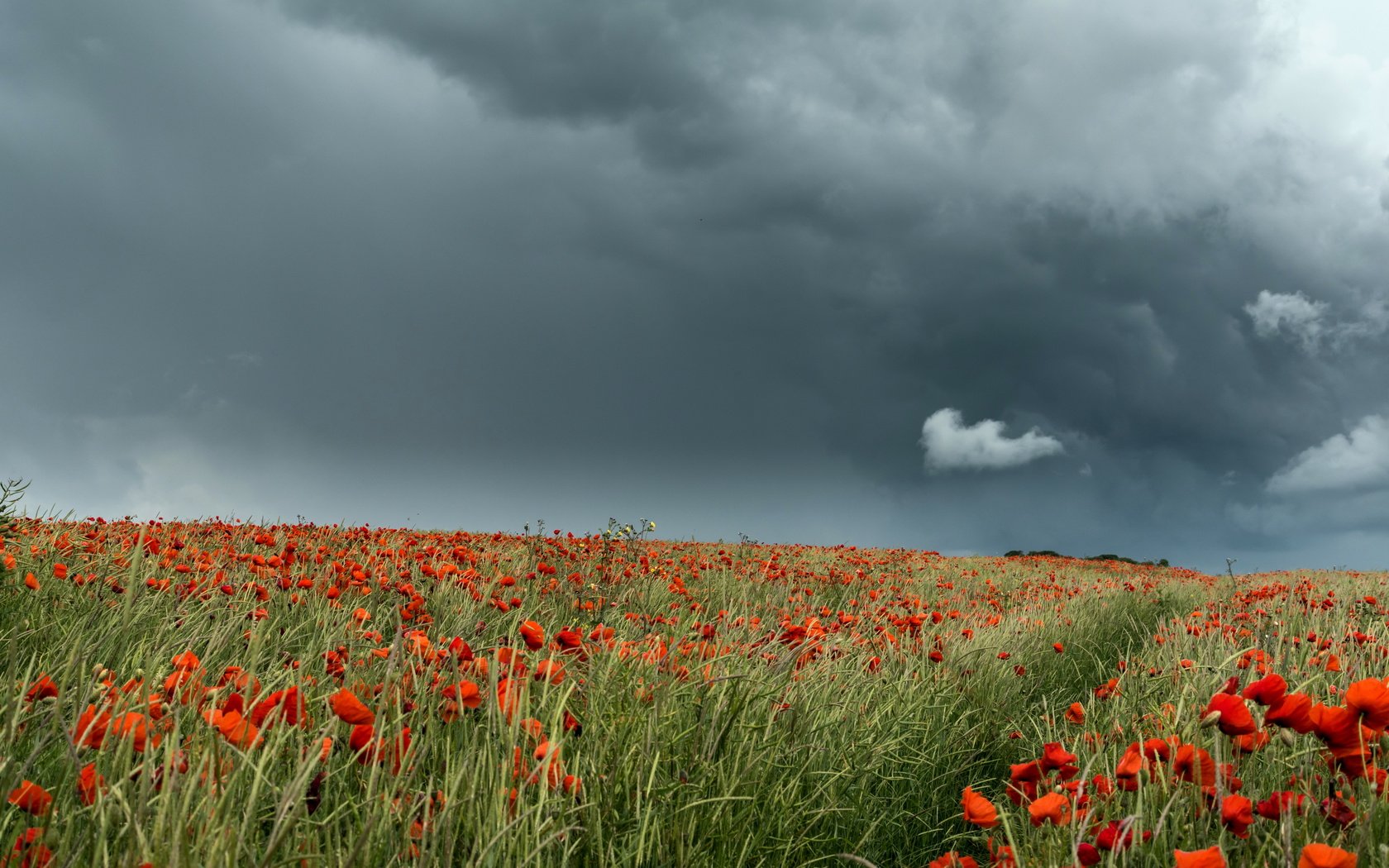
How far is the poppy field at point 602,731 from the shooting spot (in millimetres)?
1862

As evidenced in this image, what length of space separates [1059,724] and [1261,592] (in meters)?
6.82

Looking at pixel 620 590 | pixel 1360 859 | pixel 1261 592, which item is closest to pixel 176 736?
pixel 1360 859

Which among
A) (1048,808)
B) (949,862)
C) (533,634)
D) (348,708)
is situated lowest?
(949,862)

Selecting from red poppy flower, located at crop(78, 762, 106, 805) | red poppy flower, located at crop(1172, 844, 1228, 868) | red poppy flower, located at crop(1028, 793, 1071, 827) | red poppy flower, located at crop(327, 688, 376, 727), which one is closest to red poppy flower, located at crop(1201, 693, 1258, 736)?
red poppy flower, located at crop(1028, 793, 1071, 827)

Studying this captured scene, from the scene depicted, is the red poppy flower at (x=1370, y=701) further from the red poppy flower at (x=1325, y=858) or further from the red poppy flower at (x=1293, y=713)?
the red poppy flower at (x=1325, y=858)

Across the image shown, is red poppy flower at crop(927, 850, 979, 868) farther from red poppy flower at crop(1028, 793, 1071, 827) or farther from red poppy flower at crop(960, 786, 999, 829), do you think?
red poppy flower at crop(1028, 793, 1071, 827)

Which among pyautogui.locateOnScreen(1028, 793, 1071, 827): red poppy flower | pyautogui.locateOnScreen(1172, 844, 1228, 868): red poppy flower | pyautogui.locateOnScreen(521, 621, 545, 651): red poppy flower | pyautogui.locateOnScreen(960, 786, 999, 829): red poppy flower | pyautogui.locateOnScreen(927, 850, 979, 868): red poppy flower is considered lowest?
pyautogui.locateOnScreen(927, 850, 979, 868): red poppy flower

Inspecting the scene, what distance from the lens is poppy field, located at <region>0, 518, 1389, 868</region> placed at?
1.86 m

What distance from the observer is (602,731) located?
2750mm

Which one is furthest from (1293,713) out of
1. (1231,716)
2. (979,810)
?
(979,810)

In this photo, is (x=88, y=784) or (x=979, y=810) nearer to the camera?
(x=88, y=784)

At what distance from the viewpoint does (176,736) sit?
1.76 m

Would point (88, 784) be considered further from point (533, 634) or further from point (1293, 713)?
point (1293, 713)

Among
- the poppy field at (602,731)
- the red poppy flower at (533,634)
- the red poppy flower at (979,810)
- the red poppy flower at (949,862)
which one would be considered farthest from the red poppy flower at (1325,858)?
the red poppy flower at (533,634)
